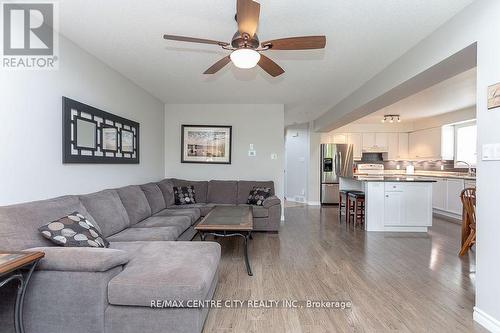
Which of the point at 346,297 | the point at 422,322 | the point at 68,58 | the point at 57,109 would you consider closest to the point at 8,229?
the point at 57,109

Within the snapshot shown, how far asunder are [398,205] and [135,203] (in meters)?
4.23

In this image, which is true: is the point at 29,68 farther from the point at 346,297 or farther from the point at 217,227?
the point at 346,297

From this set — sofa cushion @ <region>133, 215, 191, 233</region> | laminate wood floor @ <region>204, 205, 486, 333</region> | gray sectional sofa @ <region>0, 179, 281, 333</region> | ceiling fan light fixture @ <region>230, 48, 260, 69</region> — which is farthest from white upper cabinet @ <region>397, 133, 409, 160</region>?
gray sectional sofa @ <region>0, 179, 281, 333</region>

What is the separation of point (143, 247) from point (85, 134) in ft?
5.04

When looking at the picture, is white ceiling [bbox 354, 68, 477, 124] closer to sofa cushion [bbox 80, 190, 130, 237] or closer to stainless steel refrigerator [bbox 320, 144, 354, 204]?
stainless steel refrigerator [bbox 320, 144, 354, 204]

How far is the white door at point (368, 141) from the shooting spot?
7.64 meters

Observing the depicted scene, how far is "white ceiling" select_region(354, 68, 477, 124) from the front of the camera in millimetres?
4004

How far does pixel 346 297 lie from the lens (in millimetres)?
2250

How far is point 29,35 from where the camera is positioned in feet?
7.23

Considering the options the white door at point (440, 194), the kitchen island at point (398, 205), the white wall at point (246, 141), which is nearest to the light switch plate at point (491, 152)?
the kitchen island at point (398, 205)

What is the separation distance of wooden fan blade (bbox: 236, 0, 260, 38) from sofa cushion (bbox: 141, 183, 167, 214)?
2.86 metres

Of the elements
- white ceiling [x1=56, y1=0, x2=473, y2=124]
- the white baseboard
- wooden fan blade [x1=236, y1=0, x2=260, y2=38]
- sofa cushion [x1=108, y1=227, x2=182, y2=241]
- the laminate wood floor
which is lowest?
the laminate wood floor

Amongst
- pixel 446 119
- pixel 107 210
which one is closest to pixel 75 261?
pixel 107 210

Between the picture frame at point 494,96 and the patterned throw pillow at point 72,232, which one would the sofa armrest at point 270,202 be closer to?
the patterned throw pillow at point 72,232
